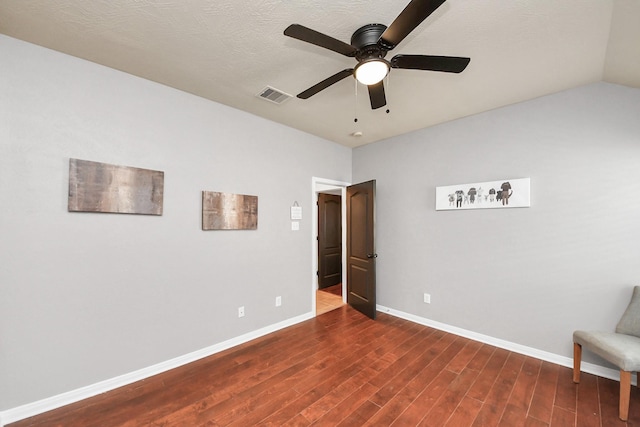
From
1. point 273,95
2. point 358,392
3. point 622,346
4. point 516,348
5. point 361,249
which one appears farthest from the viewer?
point 361,249

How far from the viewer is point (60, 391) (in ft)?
6.54

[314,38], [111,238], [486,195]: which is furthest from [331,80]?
[486,195]

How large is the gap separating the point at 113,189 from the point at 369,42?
236cm

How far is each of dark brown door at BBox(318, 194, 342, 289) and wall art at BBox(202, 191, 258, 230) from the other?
104 inches

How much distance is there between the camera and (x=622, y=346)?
196cm

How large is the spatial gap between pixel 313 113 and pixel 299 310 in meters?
2.68

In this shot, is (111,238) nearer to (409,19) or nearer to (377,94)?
(377,94)

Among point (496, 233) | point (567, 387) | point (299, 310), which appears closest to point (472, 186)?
point (496, 233)

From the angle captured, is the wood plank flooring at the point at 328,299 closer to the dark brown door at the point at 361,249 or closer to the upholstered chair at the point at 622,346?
the dark brown door at the point at 361,249

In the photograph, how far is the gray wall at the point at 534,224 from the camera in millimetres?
2359

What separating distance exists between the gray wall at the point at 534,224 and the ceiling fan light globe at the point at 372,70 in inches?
84.3

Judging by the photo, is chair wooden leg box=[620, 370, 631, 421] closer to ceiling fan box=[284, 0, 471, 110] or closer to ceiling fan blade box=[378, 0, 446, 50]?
ceiling fan box=[284, 0, 471, 110]

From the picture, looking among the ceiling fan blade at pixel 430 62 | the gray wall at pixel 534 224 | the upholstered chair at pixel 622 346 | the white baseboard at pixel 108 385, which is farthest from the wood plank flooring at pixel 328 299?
the ceiling fan blade at pixel 430 62

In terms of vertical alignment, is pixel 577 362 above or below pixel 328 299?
above
